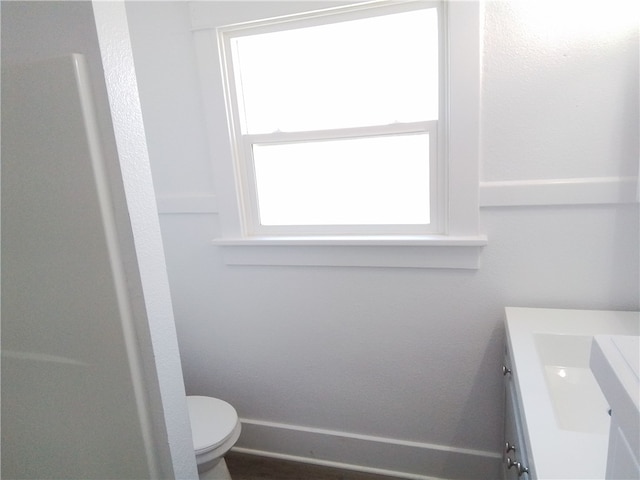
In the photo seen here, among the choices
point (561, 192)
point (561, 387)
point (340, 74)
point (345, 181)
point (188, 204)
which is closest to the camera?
point (561, 387)

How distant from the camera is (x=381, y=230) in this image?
1462 mm

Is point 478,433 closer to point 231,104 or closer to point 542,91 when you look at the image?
point 542,91

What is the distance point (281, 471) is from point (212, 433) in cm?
51

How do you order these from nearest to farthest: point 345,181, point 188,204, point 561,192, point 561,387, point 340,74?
point 561,387 → point 561,192 → point 340,74 → point 345,181 → point 188,204

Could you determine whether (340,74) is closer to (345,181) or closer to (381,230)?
(345,181)

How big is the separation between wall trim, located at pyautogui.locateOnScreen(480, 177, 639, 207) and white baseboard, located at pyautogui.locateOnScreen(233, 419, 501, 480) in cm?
102

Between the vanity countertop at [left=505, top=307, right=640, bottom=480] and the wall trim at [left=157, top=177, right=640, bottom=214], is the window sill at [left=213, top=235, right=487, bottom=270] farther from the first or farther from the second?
the vanity countertop at [left=505, top=307, right=640, bottom=480]

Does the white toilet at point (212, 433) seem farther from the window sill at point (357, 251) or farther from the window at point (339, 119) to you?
the window at point (339, 119)

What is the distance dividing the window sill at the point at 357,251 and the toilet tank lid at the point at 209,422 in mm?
602

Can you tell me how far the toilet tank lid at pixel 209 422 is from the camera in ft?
4.44

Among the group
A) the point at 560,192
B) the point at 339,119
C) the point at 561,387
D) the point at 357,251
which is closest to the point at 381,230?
the point at 357,251

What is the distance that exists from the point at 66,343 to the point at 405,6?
1.38m

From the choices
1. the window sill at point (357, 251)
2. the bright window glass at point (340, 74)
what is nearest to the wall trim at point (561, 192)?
the window sill at point (357, 251)

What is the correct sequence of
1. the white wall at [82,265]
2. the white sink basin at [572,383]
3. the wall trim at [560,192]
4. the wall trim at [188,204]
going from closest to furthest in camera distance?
the white wall at [82,265], the white sink basin at [572,383], the wall trim at [560,192], the wall trim at [188,204]
